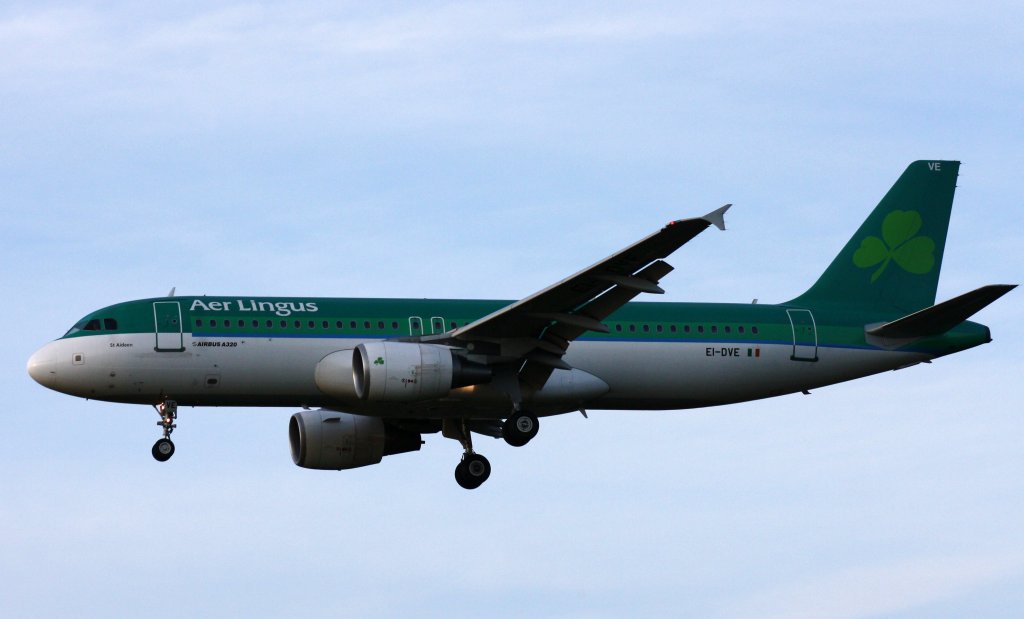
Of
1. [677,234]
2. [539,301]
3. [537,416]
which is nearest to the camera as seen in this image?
[677,234]

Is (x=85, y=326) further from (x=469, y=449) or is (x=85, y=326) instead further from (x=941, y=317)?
(x=941, y=317)

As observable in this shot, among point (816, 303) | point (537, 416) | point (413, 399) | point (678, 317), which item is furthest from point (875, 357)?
point (413, 399)

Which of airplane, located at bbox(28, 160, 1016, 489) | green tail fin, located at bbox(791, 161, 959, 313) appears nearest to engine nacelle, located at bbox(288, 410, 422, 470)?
airplane, located at bbox(28, 160, 1016, 489)

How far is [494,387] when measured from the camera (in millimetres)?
44094

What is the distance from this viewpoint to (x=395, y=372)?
139 ft

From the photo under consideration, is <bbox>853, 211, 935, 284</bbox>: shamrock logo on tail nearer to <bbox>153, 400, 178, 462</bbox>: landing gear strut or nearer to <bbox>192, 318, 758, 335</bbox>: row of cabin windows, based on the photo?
<bbox>192, 318, 758, 335</bbox>: row of cabin windows

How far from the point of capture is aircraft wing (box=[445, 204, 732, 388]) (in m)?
39.3

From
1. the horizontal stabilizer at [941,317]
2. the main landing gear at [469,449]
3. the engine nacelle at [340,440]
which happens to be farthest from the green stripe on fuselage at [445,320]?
the engine nacelle at [340,440]

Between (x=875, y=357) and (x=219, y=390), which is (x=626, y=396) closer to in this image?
(x=875, y=357)

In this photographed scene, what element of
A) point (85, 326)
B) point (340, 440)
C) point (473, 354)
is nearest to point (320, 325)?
point (473, 354)

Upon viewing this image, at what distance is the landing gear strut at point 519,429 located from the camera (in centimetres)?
4400

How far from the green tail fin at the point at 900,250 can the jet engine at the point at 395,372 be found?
11.5m

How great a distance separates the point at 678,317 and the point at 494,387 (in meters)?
5.81

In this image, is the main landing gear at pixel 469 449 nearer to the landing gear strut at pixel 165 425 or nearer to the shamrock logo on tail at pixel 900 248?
the landing gear strut at pixel 165 425
